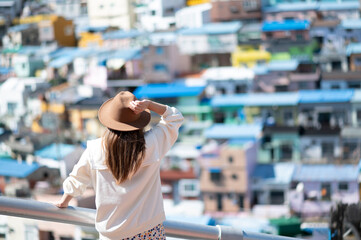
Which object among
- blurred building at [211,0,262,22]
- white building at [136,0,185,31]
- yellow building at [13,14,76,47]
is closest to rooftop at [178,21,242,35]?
blurred building at [211,0,262,22]

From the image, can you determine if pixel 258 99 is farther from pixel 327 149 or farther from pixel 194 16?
pixel 194 16

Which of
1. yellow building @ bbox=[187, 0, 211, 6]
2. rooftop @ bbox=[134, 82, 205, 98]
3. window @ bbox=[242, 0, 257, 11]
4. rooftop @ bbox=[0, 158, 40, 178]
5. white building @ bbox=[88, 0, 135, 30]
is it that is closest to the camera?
rooftop @ bbox=[0, 158, 40, 178]

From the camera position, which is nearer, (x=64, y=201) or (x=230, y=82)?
(x=64, y=201)

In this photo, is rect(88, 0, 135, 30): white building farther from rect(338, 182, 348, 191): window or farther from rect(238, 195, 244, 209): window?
rect(338, 182, 348, 191): window

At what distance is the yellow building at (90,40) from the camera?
2723 centimetres

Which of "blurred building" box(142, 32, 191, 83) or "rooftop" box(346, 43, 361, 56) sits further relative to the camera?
"blurred building" box(142, 32, 191, 83)

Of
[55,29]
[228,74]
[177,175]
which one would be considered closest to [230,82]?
[228,74]

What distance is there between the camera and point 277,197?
1605 centimetres

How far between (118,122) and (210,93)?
19526 millimetres

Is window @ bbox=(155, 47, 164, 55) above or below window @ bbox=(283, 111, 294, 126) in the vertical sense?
above

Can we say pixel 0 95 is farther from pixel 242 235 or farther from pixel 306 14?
pixel 242 235

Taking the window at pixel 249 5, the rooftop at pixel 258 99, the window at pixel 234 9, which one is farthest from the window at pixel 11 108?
the window at pixel 249 5

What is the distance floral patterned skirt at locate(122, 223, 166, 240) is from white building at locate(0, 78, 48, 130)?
71.4ft

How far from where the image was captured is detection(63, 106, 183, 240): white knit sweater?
176cm
